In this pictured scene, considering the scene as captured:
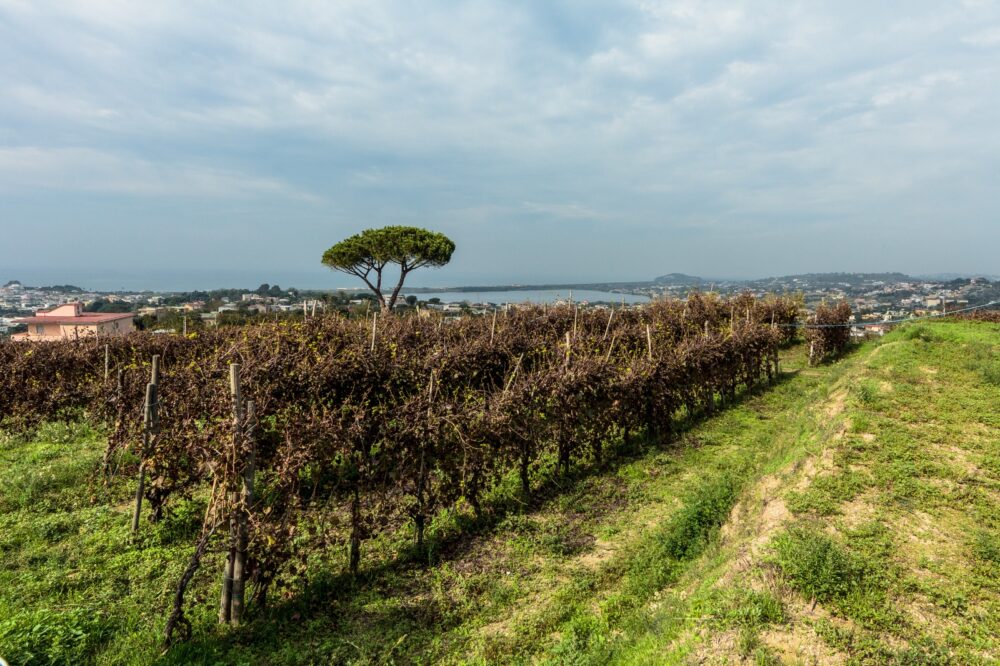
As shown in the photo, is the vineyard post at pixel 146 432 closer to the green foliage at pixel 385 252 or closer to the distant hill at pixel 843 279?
the green foliage at pixel 385 252

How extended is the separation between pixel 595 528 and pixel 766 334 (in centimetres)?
884

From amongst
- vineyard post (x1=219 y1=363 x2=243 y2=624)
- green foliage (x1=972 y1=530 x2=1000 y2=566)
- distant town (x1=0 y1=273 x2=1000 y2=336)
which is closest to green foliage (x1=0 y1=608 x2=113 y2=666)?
vineyard post (x1=219 y1=363 x2=243 y2=624)

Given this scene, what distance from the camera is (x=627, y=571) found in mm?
4520

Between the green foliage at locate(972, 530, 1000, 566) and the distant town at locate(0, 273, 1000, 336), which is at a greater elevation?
the distant town at locate(0, 273, 1000, 336)

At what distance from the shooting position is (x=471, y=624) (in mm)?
3881

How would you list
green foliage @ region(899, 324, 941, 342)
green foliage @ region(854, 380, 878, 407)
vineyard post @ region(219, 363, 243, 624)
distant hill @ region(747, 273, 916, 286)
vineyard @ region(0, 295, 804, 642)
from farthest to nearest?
distant hill @ region(747, 273, 916, 286), green foliage @ region(899, 324, 941, 342), green foliage @ region(854, 380, 878, 407), vineyard @ region(0, 295, 804, 642), vineyard post @ region(219, 363, 243, 624)

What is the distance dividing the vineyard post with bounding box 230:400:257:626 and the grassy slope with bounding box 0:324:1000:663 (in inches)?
8.0

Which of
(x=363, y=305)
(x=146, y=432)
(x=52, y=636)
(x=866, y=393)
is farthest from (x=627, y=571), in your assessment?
(x=363, y=305)

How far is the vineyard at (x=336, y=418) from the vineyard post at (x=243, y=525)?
11mm

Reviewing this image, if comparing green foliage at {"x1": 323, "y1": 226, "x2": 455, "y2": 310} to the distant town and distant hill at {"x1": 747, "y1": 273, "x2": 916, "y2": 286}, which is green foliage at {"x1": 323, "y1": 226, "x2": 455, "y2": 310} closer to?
the distant town

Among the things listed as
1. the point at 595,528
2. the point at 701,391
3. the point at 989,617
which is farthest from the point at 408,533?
the point at 701,391

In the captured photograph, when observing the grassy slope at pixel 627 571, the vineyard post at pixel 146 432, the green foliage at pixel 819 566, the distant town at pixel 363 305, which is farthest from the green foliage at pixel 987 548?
the distant town at pixel 363 305

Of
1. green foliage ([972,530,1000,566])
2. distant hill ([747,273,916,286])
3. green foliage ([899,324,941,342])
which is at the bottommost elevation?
green foliage ([972,530,1000,566])

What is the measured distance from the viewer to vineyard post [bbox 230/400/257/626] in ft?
12.1
